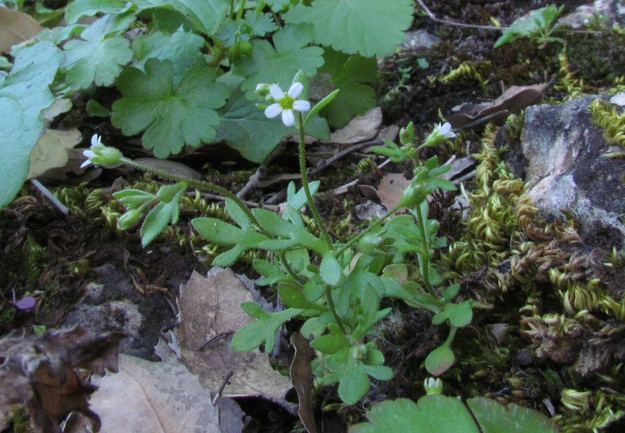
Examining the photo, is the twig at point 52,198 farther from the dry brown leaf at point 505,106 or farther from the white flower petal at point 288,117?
the dry brown leaf at point 505,106

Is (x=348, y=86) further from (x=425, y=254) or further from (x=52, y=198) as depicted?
(x=52, y=198)

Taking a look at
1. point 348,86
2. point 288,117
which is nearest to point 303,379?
point 288,117

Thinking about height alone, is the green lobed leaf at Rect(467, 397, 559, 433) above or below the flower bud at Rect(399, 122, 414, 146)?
below

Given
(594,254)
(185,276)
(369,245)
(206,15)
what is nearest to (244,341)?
(369,245)

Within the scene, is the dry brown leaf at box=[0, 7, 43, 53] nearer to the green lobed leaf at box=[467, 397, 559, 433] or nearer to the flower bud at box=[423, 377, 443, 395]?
the flower bud at box=[423, 377, 443, 395]

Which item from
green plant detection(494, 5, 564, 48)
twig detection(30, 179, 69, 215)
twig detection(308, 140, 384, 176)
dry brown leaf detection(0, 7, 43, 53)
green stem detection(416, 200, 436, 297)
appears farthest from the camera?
green plant detection(494, 5, 564, 48)

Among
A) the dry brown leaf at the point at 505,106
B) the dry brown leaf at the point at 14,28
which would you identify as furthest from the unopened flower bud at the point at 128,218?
the dry brown leaf at the point at 14,28

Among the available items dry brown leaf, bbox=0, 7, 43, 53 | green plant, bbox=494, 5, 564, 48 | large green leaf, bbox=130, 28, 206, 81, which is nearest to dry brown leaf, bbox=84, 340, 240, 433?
large green leaf, bbox=130, 28, 206, 81
